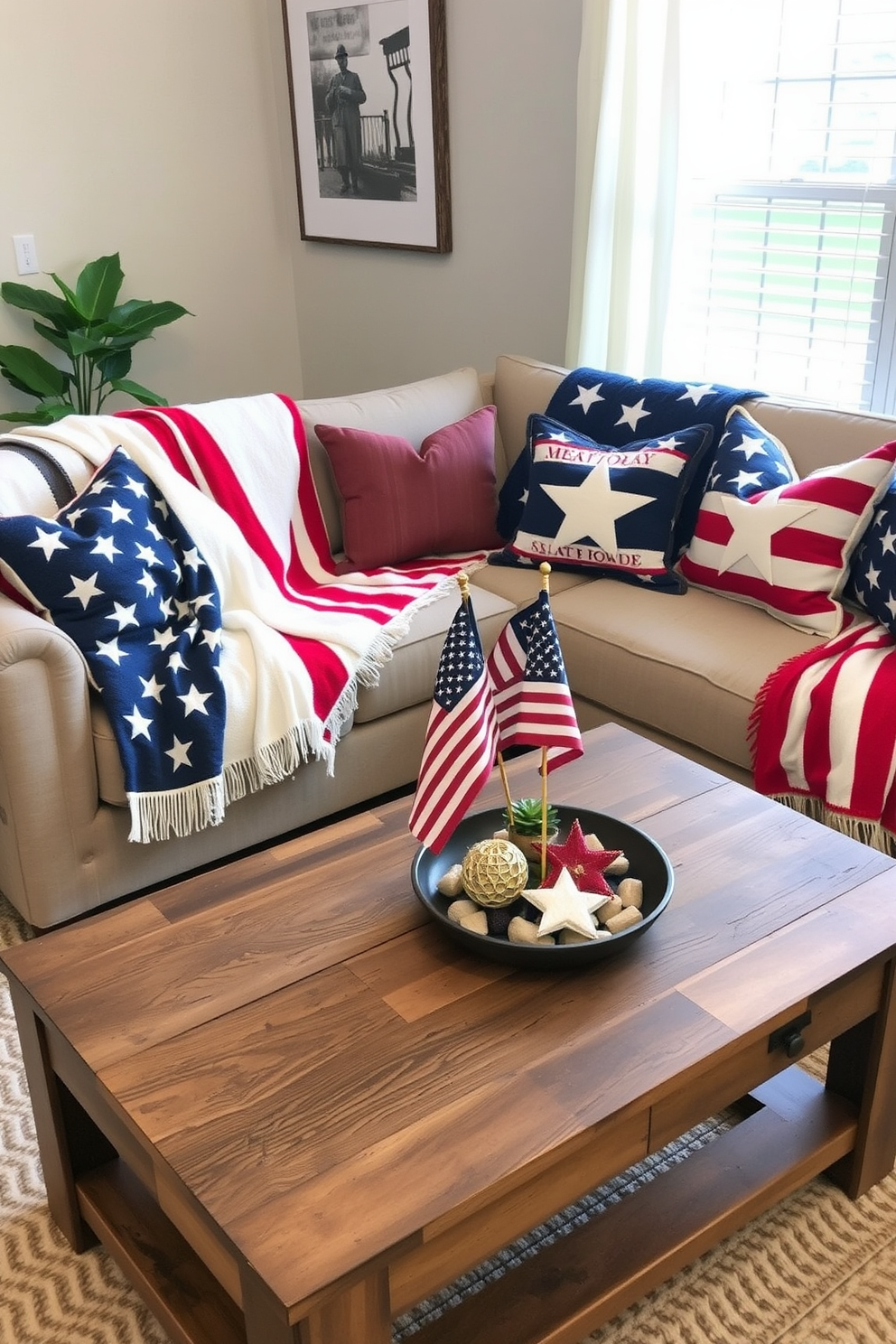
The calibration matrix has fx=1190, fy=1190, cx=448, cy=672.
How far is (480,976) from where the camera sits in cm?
142

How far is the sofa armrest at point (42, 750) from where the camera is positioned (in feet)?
Result: 6.50

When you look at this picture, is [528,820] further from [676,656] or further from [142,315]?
[142,315]

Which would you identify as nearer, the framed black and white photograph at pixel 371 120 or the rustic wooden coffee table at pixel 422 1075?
the rustic wooden coffee table at pixel 422 1075

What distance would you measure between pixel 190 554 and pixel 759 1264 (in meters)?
1.57

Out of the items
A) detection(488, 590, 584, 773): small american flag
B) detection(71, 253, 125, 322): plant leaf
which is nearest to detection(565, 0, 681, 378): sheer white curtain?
detection(71, 253, 125, 322): plant leaf

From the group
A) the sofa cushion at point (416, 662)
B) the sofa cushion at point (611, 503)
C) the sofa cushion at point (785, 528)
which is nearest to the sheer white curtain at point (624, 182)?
the sofa cushion at point (611, 503)

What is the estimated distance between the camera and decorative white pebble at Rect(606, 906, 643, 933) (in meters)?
1.44

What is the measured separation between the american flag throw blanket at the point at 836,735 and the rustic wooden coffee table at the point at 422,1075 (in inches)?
16.8

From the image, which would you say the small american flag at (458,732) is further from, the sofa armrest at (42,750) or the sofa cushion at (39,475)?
the sofa cushion at (39,475)

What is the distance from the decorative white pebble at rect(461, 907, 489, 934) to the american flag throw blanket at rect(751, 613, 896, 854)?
37.7 inches

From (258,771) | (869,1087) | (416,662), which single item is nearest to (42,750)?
(258,771)

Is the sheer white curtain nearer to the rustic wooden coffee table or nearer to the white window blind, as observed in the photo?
the white window blind

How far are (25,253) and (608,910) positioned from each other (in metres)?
3.15

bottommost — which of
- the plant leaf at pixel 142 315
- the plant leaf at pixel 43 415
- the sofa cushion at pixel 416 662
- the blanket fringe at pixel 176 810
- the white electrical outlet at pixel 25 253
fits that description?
the blanket fringe at pixel 176 810
